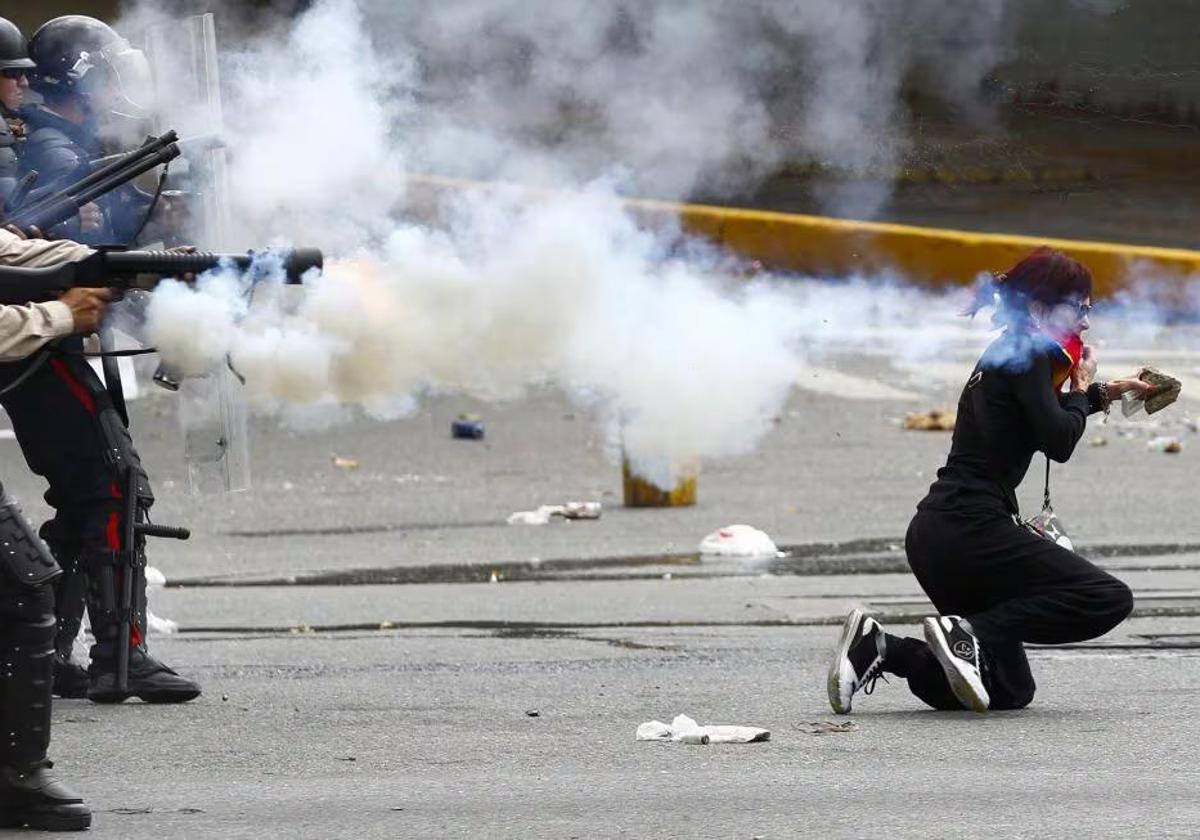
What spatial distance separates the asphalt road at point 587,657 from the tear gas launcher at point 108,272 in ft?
4.16

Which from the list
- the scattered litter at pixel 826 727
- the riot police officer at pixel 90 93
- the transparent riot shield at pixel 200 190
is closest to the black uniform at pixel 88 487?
the transparent riot shield at pixel 200 190

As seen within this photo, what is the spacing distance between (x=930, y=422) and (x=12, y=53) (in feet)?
25.7

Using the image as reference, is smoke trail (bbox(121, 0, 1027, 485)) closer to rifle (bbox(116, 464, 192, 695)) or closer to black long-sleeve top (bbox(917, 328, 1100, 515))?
rifle (bbox(116, 464, 192, 695))

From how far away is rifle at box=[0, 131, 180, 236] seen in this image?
22.0ft

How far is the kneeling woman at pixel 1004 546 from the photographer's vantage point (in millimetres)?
6801

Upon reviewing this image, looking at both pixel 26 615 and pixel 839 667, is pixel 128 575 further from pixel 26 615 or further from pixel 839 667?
pixel 839 667

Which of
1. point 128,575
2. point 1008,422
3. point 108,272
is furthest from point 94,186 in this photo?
point 1008,422

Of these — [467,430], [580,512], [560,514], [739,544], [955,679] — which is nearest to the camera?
[955,679]

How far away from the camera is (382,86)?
8.33 metres

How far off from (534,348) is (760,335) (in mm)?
1009

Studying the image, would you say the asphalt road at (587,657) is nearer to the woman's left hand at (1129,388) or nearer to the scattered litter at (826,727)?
the scattered litter at (826,727)

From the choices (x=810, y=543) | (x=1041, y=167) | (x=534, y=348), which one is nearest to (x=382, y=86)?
(x=534, y=348)

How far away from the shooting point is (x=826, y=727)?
6.63m

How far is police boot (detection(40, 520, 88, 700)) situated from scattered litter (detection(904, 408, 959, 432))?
7455 millimetres
